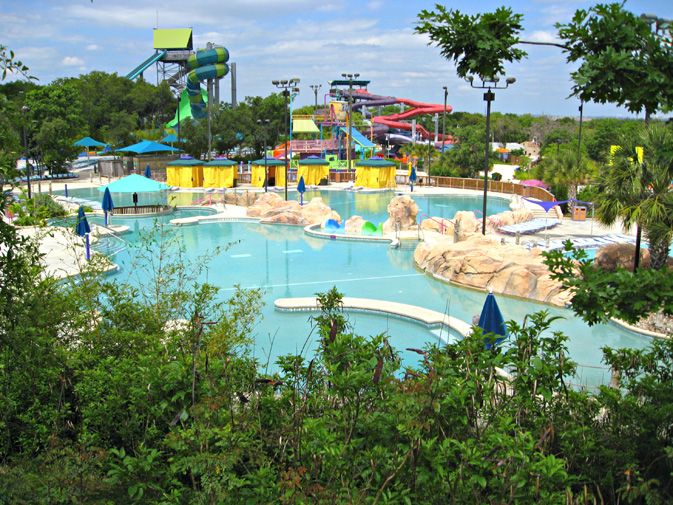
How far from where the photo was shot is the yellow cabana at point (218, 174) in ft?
119

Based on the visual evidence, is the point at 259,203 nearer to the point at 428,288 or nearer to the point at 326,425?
the point at 428,288

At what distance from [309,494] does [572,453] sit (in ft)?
6.39

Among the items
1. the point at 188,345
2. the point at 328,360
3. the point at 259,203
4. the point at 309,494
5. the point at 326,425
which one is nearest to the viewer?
the point at 309,494

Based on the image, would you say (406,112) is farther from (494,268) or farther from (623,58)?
(623,58)

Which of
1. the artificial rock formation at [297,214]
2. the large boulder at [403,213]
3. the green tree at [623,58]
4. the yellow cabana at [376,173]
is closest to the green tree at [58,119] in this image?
the yellow cabana at [376,173]

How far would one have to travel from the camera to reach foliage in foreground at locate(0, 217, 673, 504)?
11.2 ft

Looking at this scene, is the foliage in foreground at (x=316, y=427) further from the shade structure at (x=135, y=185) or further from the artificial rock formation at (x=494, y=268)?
the shade structure at (x=135, y=185)

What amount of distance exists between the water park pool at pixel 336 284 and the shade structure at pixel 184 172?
14.3 metres

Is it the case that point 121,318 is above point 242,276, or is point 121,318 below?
above

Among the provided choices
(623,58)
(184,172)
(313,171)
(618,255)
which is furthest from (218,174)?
(623,58)

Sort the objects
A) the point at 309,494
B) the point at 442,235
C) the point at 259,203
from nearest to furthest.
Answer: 1. the point at 309,494
2. the point at 442,235
3. the point at 259,203

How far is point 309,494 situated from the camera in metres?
3.36

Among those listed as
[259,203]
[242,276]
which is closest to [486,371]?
[242,276]

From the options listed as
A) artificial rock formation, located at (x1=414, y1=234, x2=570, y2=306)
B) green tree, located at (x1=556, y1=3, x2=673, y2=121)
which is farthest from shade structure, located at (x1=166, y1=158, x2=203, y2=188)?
green tree, located at (x1=556, y1=3, x2=673, y2=121)
